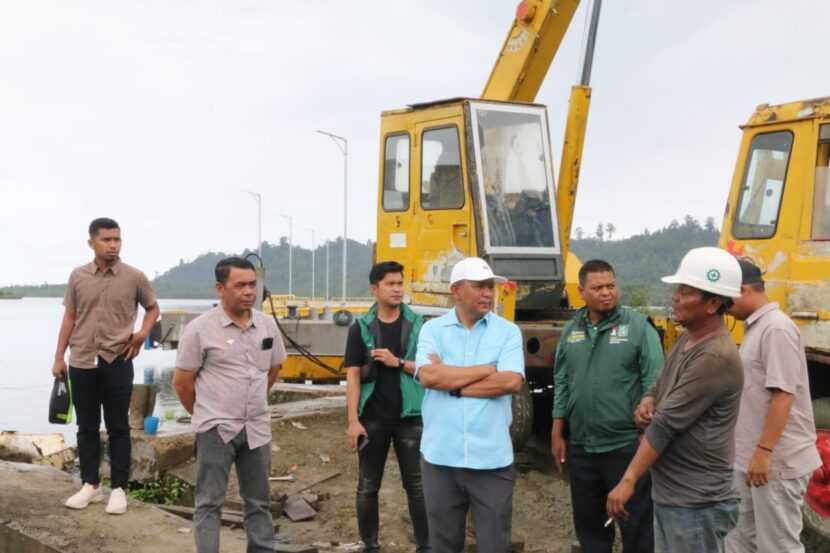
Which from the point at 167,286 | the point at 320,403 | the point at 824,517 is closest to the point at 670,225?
the point at 320,403

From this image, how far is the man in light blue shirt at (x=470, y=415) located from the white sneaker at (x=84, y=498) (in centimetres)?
294

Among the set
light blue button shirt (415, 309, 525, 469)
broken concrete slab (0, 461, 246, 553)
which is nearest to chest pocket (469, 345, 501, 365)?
light blue button shirt (415, 309, 525, 469)

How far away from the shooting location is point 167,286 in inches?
5010

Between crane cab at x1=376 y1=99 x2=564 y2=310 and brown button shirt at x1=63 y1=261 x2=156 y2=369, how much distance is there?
3.24 metres

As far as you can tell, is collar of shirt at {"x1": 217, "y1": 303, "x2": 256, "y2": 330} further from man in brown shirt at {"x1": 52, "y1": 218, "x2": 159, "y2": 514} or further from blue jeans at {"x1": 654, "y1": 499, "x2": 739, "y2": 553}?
blue jeans at {"x1": 654, "y1": 499, "x2": 739, "y2": 553}

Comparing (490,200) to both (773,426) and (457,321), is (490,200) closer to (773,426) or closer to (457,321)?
(457,321)

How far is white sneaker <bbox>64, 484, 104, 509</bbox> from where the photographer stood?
6051 mm

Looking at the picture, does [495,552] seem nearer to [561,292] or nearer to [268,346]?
[268,346]

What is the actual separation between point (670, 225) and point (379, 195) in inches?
2440

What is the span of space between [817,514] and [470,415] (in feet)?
9.91

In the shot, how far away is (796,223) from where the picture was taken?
6.09 meters

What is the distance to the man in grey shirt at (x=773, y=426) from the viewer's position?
4047 millimetres

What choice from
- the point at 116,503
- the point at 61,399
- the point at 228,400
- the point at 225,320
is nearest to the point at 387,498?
the point at 116,503

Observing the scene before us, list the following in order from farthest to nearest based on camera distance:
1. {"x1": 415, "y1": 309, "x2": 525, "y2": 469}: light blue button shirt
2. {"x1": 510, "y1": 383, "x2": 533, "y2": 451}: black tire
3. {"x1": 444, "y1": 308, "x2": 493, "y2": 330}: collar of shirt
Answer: {"x1": 510, "y1": 383, "x2": 533, "y2": 451}: black tire < {"x1": 444, "y1": 308, "x2": 493, "y2": 330}: collar of shirt < {"x1": 415, "y1": 309, "x2": 525, "y2": 469}: light blue button shirt
